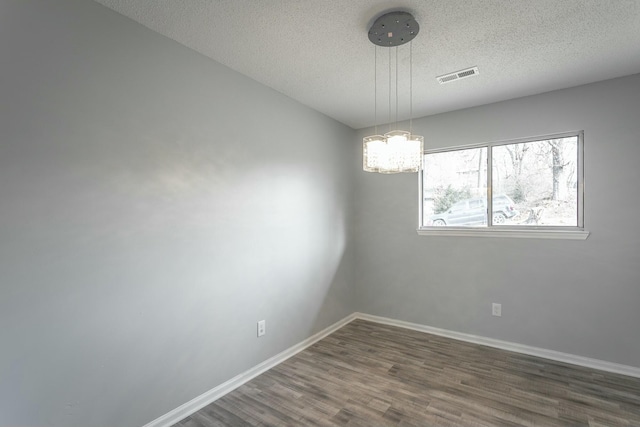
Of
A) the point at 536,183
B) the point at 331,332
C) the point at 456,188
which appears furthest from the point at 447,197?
the point at 331,332

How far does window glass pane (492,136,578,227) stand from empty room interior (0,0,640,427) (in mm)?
18

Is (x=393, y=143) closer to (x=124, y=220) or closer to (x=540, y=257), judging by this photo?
(x=124, y=220)

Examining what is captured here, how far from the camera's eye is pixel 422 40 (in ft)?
6.54

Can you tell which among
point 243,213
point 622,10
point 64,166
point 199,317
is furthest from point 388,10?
point 199,317

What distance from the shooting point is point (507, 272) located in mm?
2996

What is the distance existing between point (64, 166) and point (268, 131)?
5.07 ft

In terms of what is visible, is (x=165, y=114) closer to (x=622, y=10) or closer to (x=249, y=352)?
(x=249, y=352)

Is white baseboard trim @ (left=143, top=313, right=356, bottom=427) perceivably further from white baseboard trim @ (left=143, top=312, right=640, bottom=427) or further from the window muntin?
the window muntin

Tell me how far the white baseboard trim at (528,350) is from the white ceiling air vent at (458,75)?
2.55 meters

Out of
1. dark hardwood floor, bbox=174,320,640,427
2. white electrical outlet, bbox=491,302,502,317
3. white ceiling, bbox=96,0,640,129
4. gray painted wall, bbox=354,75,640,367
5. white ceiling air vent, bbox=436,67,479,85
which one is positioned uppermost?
white ceiling, bbox=96,0,640,129

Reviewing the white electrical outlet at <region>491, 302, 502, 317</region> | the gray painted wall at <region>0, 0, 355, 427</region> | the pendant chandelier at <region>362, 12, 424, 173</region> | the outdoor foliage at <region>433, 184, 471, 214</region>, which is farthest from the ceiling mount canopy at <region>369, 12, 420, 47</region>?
the white electrical outlet at <region>491, 302, 502, 317</region>

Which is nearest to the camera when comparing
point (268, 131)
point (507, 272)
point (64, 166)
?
point (64, 166)

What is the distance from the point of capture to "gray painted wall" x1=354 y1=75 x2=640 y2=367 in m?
2.51

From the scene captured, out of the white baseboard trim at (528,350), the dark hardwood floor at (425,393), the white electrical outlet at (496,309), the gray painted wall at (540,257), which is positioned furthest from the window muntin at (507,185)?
the dark hardwood floor at (425,393)
